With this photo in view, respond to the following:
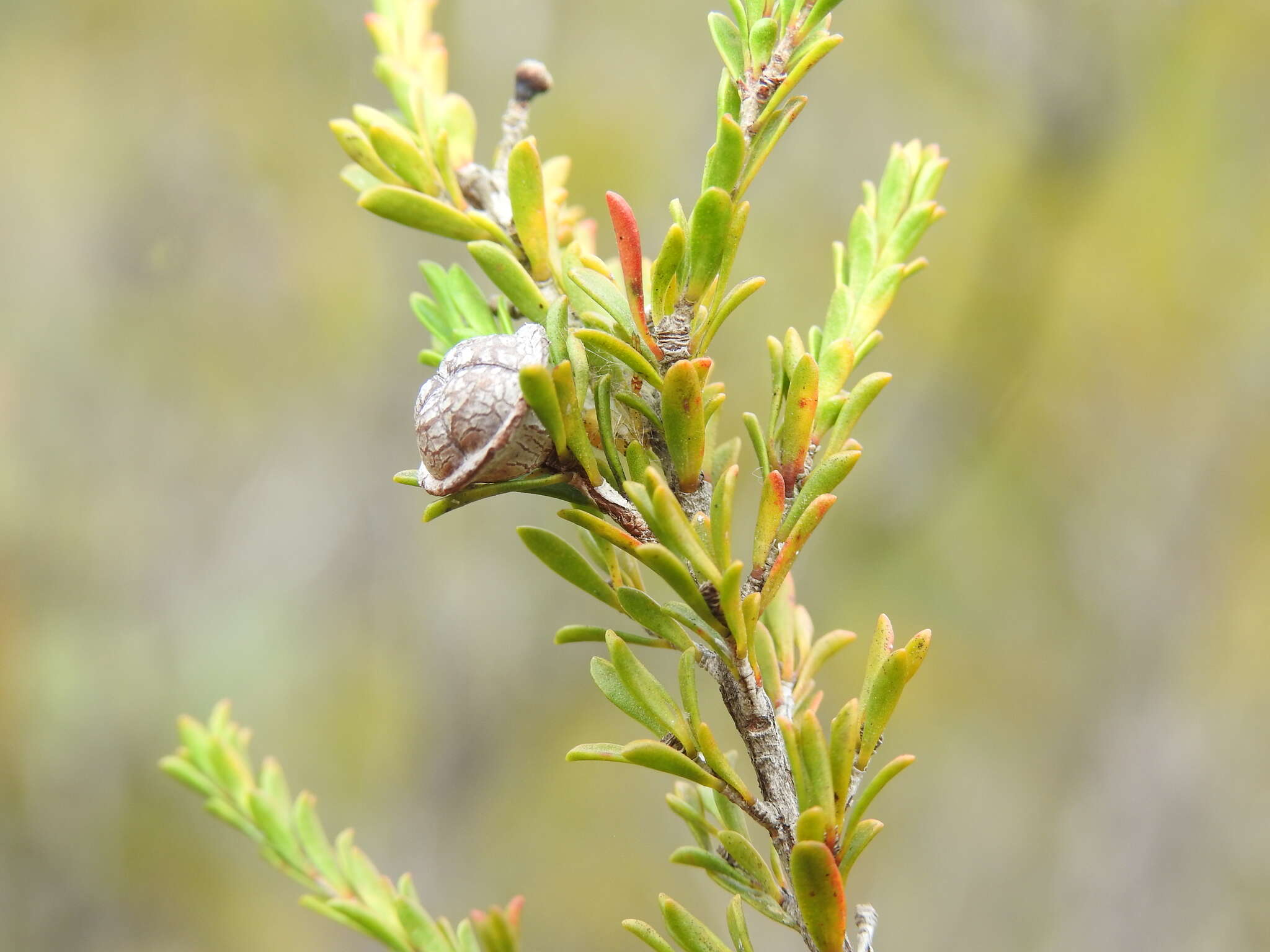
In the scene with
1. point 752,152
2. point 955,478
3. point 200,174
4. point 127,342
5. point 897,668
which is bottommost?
point 897,668

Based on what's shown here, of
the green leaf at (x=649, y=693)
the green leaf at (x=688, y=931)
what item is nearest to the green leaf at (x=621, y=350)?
the green leaf at (x=649, y=693)

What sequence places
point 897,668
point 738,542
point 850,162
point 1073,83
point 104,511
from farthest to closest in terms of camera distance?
point 850,162 → point 104,511 → point 738,542 → point 1073,83 → point 897,668

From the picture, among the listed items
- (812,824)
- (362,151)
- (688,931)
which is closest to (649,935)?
(688,931)

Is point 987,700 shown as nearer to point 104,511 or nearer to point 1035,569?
point 1035,569

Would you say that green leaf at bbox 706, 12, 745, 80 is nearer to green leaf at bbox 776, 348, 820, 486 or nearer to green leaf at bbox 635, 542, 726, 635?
green leaf at bbox 776, 348, 820, 486

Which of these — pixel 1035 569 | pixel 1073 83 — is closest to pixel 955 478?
pixel 1035 569

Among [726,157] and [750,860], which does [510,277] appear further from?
[750,860]

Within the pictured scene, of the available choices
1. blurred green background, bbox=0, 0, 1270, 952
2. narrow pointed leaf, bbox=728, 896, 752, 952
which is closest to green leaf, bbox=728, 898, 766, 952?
narrow pointed leaf, bbox=728, 896, 752, 952

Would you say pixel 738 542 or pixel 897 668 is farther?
pixel 738 542
